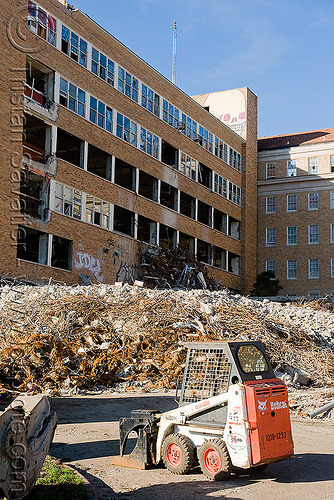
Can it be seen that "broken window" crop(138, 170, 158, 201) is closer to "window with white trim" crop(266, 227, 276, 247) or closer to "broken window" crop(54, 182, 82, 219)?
"broken window" crop(54, 182, 82, 219)

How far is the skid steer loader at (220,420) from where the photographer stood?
7719mm

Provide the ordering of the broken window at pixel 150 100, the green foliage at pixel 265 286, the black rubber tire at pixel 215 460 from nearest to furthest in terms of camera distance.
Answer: the black rubber tire at pixel 215 460 < the broken window at pixel 150 100 < the green foliage at pixel 265 286

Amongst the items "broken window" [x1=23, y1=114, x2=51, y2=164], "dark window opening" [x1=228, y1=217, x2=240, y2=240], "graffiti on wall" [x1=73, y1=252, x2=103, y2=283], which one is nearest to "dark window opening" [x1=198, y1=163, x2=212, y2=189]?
"dark window opening" [x1=228, y1=217, x2=240, y2=240]

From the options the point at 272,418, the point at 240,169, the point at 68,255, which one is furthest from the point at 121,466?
the point at 240,169

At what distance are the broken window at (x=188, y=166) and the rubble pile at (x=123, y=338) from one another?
23917mm

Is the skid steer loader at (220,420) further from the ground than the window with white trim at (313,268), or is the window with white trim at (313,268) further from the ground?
the window with white trim at (313,268)

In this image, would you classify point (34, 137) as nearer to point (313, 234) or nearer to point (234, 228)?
point (234, 228)

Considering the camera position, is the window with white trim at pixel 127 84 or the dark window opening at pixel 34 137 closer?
the dark window opening at pixel 34 137

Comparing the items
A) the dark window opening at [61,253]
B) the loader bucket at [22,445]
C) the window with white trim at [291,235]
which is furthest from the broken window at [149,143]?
the loader bucket at [22,445]

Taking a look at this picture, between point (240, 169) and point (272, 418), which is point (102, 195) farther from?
point (272, 418)

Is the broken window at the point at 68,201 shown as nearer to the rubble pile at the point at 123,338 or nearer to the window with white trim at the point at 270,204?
the rubble pile at the point at 123,338

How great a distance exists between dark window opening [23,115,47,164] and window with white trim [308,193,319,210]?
3219cm

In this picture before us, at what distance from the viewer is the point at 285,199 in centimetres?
6059

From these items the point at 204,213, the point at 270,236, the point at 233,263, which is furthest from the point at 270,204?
the point at 204,213
